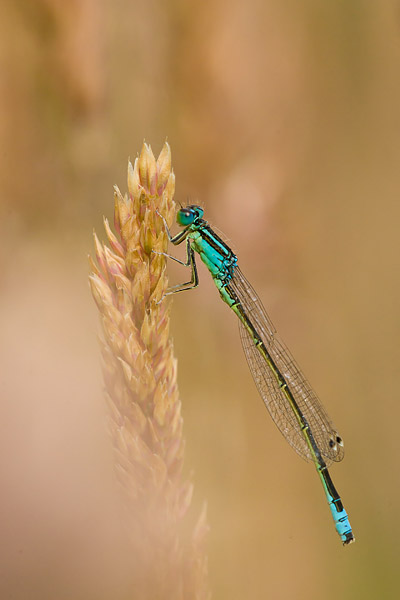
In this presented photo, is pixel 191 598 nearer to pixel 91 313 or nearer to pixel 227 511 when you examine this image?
pixel 227 511

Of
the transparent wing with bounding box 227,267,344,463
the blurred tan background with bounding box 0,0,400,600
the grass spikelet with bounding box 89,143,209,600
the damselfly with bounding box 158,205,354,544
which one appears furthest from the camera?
the transparent wing with bounding box 227,267,344,463

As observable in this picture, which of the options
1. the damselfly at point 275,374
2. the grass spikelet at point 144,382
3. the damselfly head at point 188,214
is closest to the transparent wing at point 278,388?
the damselfly at point 275,374

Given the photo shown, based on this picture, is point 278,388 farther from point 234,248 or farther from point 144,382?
point 144,382

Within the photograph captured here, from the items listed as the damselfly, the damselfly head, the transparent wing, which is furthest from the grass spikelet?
the transparent wing

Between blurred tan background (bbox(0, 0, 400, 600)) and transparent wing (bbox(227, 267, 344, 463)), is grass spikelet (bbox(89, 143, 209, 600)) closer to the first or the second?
blurred tan background (bbox(0, 0, 400, 600))

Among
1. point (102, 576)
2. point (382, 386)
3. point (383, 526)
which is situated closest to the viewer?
point (102, 576)

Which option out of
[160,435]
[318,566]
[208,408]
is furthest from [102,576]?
[318,566]
